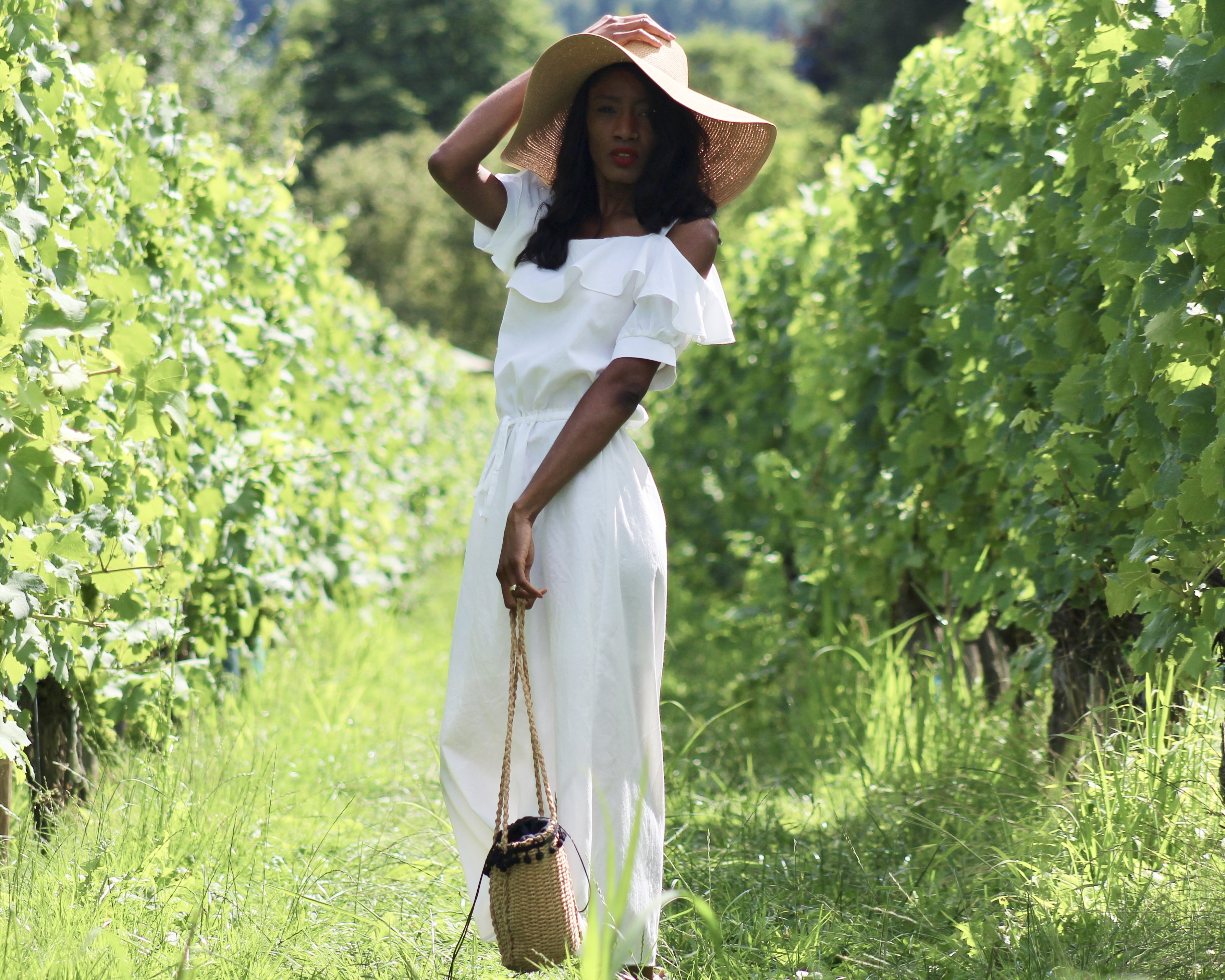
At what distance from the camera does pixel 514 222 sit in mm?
2738

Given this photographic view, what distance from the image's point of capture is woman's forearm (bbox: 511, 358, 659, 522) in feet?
7.96

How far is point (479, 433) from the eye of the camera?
13.3 meters

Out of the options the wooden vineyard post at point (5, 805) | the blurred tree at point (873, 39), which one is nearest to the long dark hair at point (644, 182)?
the wooden vineyard post at point (5, 805)

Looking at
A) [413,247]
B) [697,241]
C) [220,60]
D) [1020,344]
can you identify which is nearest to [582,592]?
[697,241]

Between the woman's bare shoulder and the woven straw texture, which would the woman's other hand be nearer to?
the woven straw texture

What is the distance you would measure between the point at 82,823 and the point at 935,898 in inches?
81.4

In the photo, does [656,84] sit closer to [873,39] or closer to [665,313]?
[665,313]

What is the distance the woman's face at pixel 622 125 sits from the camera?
2.61 metres

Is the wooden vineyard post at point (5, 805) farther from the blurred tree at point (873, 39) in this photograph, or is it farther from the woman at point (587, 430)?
the blurred tree at point (873, 39)

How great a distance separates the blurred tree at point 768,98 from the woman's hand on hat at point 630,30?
20218mm

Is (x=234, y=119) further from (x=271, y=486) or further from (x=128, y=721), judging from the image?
(x=128, y=721)

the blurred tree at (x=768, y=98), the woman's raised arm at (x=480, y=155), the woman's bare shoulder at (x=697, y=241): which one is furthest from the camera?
the blurred tree at (x=768, y=98)

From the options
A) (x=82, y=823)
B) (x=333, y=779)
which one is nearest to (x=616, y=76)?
(x=82, y=823)

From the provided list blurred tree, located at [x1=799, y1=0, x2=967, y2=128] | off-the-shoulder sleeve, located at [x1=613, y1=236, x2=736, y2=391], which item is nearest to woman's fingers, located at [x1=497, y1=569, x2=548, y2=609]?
off-the-shoulder sleeve, located at [x1=613, y1=236, x2=736, y2=391]
